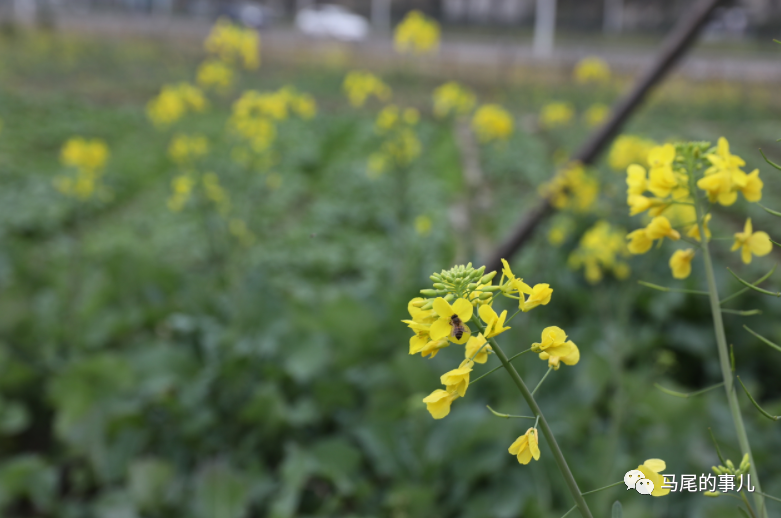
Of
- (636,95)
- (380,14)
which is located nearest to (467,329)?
(636,95)

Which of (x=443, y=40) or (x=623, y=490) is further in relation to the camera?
(x=443, y=40)

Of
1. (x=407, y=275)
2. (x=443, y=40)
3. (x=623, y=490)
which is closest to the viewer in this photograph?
(x=623, y=490)

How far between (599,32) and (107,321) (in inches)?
816

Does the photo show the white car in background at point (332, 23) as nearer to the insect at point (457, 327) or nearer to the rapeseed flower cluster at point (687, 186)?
the rapeseed flower cluster at point (687, 186)

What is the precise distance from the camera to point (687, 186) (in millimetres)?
654

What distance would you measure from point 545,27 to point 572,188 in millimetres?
18704

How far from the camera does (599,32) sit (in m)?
19.6

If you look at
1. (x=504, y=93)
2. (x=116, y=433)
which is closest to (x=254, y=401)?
(x=116, y=433)

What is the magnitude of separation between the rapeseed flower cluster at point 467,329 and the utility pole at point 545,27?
19.5m

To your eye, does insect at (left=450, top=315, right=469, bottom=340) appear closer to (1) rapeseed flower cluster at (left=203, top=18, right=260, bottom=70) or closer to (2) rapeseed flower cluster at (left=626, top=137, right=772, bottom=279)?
(2) rapeseed flower cluster at (left=626, top=137, right=772, bottom=279)

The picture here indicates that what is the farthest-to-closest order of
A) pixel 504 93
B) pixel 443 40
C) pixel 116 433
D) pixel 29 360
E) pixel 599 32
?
pixel 443 40 < pixel 599 32 < pixel 504 93 < pixel 29 360 < pixel 116 433

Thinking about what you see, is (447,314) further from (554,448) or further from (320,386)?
(320,386)

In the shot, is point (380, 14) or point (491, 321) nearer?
point (491, 321)

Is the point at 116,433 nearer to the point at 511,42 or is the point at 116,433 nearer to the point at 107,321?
the point at 107,321
